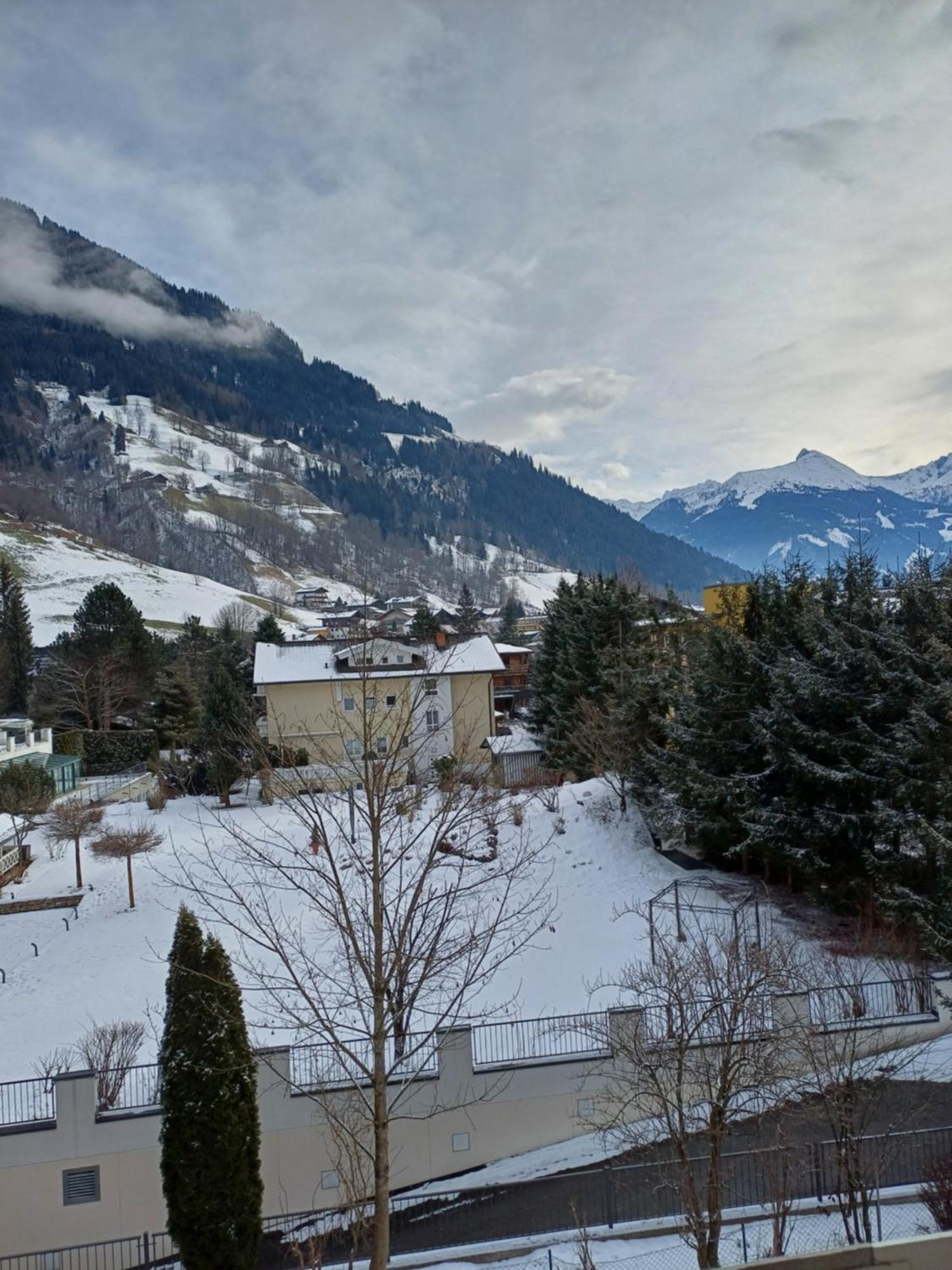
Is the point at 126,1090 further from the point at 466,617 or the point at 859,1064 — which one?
the point at 466,617

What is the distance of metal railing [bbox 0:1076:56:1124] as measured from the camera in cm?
1225

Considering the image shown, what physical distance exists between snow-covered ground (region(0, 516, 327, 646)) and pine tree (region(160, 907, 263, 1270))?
9275cm

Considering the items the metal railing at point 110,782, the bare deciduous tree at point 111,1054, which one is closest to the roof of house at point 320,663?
the metal railing at point 110,782

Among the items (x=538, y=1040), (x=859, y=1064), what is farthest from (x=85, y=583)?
(x=859, y=1064)

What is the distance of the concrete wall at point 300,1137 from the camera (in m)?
11.7

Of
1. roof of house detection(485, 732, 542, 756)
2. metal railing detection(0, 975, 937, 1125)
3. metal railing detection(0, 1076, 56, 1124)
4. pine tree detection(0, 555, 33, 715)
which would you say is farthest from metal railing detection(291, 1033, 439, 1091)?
pine tree detection(0, 555, 33, 715)

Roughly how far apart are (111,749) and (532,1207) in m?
36.3

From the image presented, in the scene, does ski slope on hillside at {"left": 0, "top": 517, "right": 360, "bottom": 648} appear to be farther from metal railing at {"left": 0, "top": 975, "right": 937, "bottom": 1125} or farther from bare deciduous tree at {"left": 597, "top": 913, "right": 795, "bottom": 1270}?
bare deciduous tree at {"left": 597, "top": 913, "right": 795, "bottom": 1270}

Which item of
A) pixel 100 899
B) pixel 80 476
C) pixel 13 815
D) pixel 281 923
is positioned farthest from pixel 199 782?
pixel 80 476

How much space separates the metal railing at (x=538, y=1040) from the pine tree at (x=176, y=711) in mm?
31336

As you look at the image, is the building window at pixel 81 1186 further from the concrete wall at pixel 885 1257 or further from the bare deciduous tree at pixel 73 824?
the bare deciduous tree at pixel 73 824

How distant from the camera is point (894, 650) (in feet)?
48.5

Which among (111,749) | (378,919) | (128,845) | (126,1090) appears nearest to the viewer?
(378,919)

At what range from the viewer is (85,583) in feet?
372
